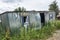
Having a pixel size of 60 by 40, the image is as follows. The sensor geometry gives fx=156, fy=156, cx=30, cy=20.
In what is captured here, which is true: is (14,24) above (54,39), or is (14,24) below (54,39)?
above

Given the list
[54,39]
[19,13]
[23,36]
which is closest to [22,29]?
[23,36]

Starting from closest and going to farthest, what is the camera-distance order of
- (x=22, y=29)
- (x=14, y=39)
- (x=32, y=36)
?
1. (x=14, y=39)
2. (x=22, y=29)
3. (x=32, y=36)

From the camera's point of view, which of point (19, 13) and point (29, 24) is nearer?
point (19, 13)

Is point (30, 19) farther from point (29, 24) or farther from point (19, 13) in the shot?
point (19, 13)

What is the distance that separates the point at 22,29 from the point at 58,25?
29.9 ft

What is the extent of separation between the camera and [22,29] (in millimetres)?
9258

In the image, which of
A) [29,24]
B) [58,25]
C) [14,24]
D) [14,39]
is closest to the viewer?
[14,39]

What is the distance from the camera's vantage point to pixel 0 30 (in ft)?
31.2

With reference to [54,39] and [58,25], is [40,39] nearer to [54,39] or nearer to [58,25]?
[54,39]

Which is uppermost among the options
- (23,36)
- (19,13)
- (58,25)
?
(19,13)

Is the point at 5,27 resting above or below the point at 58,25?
above

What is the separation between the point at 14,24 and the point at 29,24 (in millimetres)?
1506

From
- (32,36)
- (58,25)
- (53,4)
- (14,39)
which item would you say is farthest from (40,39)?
(53,4)

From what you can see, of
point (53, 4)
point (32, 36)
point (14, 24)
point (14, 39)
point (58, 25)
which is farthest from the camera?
point (53, 4)
